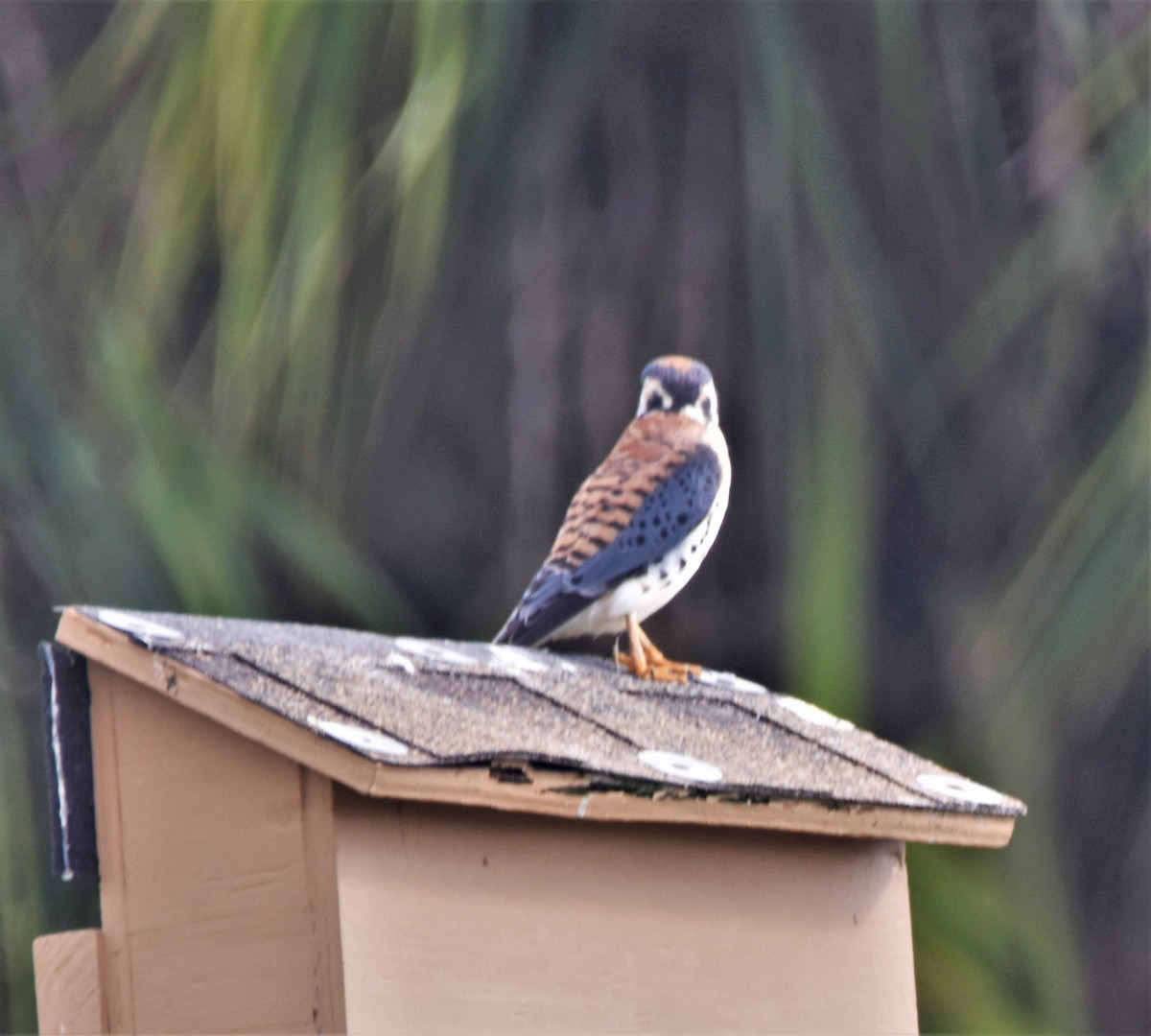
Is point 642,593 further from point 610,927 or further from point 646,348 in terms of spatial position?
point 646,348

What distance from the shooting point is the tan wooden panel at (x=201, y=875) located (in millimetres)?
1663

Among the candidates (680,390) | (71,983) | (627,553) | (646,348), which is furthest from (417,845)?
(646,348)

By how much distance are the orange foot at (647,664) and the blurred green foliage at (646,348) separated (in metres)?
0.76

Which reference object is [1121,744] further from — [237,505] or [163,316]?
[163,316]

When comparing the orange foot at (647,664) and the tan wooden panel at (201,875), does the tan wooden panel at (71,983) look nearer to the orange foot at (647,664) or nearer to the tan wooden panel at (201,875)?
the tan wooden panel at (201,875)

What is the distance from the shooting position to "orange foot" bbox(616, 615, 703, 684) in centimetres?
228

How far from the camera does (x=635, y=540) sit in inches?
101

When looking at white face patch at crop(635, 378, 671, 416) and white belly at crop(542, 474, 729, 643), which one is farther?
white face patch at crop(635, 378, 671, 416)

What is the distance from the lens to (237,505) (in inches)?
131

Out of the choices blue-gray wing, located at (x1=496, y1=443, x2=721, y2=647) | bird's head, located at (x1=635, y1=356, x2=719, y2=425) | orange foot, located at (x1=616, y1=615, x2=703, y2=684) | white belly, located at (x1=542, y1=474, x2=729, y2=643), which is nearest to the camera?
orange foot, located at (x1=616, y1=615, x2=703, y2=684)

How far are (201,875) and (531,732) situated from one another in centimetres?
32

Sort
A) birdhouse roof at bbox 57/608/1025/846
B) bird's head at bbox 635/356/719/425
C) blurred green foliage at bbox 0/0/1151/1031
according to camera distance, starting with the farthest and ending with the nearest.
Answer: blurred green foliage at bbox 0/0/1151/1031 < bird's head at bbox 635/356/719/425 < birdhouse roof at bbox 57/608/1025/846

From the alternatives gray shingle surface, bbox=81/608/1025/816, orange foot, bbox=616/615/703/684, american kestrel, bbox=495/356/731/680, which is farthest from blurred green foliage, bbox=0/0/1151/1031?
gray shingle surface, bbox=81/608/1025/816

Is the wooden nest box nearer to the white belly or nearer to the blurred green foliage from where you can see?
the white belly
